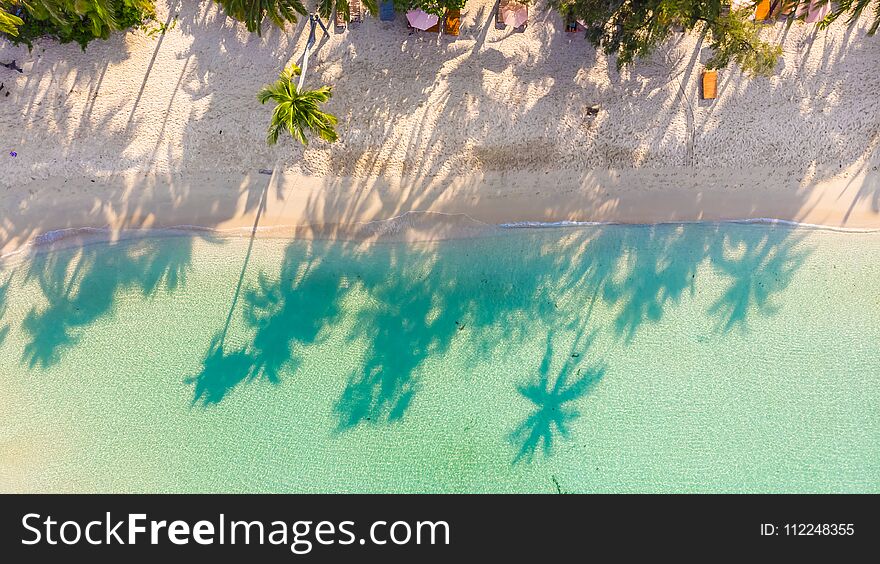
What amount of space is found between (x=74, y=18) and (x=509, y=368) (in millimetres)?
12572

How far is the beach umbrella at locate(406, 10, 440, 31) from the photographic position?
36.0 feet

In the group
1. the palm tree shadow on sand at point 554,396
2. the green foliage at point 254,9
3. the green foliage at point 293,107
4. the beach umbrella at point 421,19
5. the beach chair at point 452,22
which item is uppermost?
the beach chair at point 452,22

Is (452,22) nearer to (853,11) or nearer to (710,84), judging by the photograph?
(710,84)

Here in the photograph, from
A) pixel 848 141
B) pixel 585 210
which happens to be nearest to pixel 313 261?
pixel 585 210

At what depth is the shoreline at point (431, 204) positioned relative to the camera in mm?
11750

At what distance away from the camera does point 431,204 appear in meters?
12.1

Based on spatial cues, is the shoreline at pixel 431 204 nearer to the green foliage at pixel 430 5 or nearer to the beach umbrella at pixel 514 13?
the beach umbrella at pixel 514 13

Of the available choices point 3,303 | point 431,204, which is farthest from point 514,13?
point 3,303

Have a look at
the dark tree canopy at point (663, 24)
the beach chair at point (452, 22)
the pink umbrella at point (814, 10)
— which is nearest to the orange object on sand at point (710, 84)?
the dark tree canopy at point (663, 24)

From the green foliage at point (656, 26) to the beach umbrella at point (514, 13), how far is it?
900mm

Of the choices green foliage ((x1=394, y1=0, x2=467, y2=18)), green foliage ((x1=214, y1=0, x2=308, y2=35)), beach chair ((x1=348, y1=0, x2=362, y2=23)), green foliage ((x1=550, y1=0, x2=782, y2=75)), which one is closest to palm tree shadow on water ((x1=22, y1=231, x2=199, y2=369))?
green foliage ((x1=214, y1=0, x2=308, y2=35))

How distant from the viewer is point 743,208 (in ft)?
39.9
